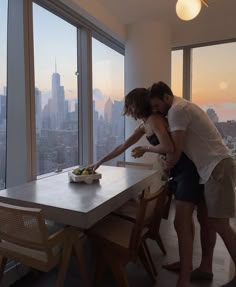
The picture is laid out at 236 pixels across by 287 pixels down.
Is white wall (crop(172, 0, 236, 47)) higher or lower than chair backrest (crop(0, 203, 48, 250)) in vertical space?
higher

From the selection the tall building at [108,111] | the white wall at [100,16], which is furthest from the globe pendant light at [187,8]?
the tall building at [108,111]

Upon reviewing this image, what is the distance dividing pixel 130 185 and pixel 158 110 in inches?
22.3

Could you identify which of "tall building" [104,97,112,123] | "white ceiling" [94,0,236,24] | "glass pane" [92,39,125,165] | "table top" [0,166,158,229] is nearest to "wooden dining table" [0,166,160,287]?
"table top" [0,166,158,229]

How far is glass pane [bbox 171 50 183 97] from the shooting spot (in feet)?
13.2

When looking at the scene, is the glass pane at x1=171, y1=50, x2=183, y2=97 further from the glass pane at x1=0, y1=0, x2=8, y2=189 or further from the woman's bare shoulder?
the glass pane at x1=0, y1=0, x2=8, y2=189

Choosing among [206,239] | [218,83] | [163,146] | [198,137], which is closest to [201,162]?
[198,137]

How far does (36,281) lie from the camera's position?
1.97 meters

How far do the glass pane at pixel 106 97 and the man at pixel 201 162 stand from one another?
5.50 feet

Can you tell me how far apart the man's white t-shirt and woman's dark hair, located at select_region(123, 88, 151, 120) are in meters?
0.25

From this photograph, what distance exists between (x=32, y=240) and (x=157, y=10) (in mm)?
2998

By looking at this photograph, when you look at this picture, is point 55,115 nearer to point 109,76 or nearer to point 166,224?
point 109,76

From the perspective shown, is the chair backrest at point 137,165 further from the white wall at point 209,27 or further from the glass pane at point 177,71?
the white wall at point 209,27

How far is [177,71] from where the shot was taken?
160 inches

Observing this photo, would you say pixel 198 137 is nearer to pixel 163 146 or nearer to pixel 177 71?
pixel 163 146
